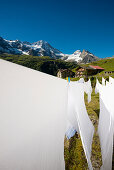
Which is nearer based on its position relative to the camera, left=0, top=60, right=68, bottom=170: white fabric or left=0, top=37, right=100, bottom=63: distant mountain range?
left=0, top=60, right=68, bottom=170: white fabric

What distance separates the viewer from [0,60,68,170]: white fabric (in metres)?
0.52

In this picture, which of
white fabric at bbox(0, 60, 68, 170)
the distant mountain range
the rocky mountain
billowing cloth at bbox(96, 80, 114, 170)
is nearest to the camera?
white fabric at bbox(0, 60, 68, 170)

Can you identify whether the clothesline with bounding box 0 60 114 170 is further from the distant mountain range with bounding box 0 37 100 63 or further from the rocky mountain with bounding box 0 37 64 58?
the rocky mountain with bounding box 0 37 64 58

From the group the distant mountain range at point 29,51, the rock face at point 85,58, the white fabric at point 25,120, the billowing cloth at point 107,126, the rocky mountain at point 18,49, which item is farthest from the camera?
the rocky mountain at point 18,49

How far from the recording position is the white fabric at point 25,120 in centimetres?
52

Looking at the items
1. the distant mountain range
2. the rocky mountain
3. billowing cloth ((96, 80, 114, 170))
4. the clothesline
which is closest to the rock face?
the distant mountain range

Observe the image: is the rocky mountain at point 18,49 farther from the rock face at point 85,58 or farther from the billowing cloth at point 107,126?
the billowing cloth at point 107,126

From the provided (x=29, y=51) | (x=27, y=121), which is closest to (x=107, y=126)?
(x=27, y=121)

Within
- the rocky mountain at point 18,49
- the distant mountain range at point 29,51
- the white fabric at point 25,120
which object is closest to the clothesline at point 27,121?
the white fabric at point 25,120

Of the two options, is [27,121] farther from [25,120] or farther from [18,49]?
[18,49]

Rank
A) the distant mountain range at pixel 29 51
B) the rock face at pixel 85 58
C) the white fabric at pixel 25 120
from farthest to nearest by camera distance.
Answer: the distant mountain range at pixel 29 51
the rock face at pixel 85 58
the white fabric at pixel 25 120

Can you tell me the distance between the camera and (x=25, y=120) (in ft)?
2.19

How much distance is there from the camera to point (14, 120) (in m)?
0.58

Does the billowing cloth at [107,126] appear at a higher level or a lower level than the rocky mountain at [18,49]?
lower
